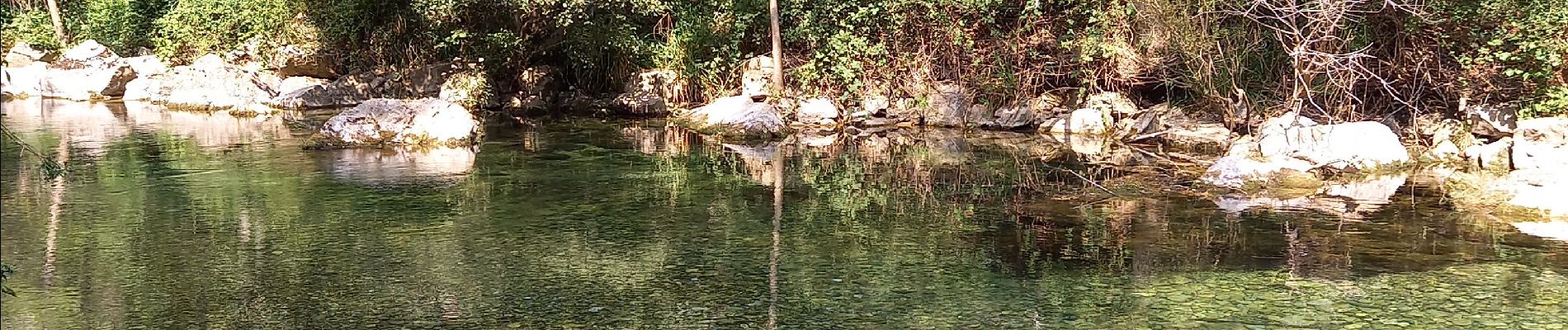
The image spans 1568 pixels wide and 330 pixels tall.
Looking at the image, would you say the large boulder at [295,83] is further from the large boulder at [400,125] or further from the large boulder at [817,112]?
the large boulder at [817,112]

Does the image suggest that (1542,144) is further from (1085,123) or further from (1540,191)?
(1085,123)

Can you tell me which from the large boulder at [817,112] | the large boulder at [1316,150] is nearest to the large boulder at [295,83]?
the large boulder at [817,112]

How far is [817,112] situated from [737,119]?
111cm

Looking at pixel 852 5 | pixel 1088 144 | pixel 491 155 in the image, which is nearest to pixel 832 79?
pixel 852 5

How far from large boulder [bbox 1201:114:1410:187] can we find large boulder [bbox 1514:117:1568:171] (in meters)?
0.69

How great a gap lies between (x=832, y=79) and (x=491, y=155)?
463 cm

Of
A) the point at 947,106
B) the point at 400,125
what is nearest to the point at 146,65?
the point at 400,125

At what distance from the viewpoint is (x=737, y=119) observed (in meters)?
12.9

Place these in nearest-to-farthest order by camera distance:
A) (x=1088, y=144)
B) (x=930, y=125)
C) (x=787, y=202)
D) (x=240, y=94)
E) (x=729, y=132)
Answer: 1. (x=787, y=202)
2. (x=1088, y=144)
3. (x=729, y=132)
4. (x=930, y=125)
5. (x=240, y=94)

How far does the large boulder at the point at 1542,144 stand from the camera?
8.34 metres

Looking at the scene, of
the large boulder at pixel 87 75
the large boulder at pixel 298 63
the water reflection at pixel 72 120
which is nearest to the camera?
the water reflection at pixel 72 120

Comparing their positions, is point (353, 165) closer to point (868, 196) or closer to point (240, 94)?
point (868, 196)

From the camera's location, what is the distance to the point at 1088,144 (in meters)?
11.4

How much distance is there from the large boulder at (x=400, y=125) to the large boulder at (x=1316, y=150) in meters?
6.07
